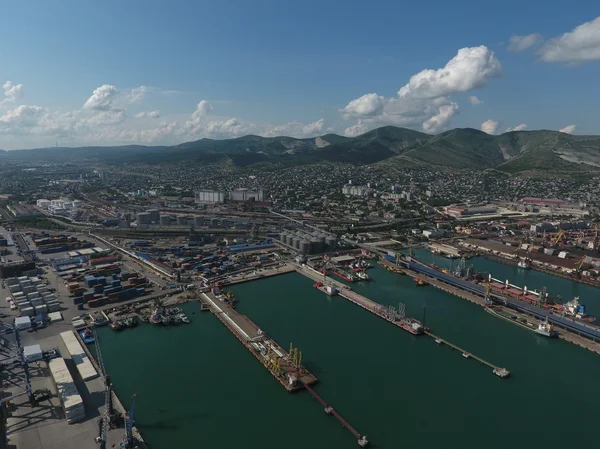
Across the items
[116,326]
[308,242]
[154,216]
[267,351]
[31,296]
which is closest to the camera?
[267,351]

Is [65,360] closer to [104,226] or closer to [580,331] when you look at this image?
[580,331]

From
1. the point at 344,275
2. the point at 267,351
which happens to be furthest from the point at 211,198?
the point at 267,351

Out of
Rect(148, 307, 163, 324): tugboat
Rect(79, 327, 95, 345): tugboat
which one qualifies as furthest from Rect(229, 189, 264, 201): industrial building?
Rect(79, 327, 95, 345): tugboat

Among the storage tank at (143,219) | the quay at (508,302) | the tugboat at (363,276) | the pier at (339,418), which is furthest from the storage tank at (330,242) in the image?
the storage tank at (143,219)

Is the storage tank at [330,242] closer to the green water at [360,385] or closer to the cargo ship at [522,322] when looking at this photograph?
the green water at [360,385]

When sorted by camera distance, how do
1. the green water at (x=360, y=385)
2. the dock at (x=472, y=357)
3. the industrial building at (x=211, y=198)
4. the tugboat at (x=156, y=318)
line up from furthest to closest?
1. the industrial building at (x=211, y=198)
2. the tugboat at (x=156, y=318)
3. the dock at (x=472, y=357)
4. the green water at (x=360, y=385)

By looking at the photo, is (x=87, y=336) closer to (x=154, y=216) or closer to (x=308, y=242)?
(x=308, y=242)
